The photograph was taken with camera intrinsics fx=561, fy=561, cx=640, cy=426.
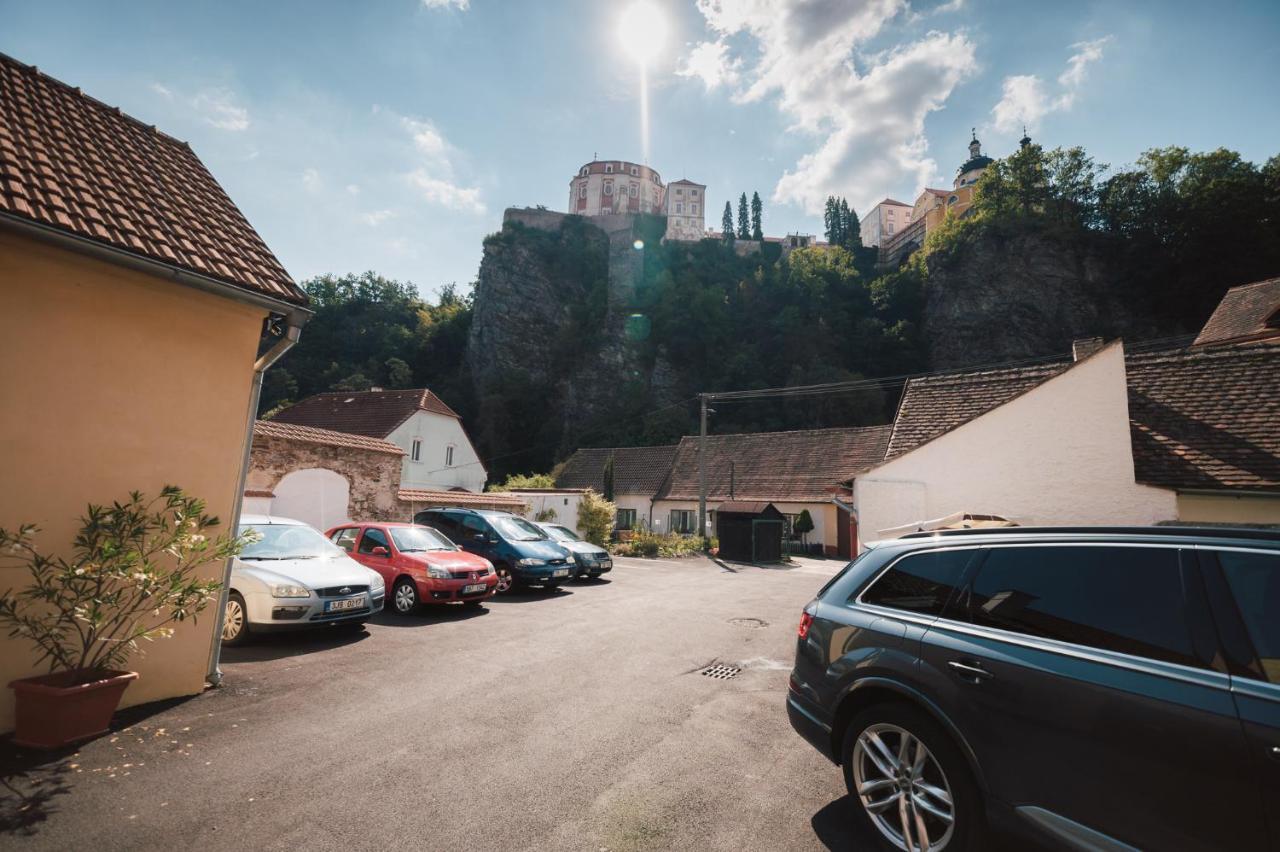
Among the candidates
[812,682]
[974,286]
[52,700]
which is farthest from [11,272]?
[974,286]

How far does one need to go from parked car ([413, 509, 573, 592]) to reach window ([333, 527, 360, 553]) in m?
2.51

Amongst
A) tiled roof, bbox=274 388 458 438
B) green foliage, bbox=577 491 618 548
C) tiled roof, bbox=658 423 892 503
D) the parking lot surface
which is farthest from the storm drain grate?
tiled roof, bbox=274 388 458 438

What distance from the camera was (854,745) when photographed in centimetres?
327

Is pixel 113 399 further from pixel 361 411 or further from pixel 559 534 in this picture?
pixel 361 411

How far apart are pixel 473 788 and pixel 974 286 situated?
64346mm

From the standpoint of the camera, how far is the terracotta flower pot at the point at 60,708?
4.11 m

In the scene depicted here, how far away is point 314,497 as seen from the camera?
1406 cm

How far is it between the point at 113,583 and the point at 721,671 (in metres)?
5.92

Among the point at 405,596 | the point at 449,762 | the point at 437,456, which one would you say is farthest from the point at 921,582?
the point at 437,456

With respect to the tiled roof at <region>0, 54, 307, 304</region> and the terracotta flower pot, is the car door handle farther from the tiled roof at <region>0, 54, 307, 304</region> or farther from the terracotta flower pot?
the tiled roof at <region>0, 54, 307, 304</region>

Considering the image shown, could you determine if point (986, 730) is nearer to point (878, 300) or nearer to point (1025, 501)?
point (1025, 501)

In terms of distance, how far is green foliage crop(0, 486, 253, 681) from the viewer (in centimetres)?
429

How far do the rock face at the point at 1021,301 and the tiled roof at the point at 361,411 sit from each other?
49658 millimetres

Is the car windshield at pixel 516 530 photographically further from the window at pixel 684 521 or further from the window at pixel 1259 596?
the window at pixel 684 521
